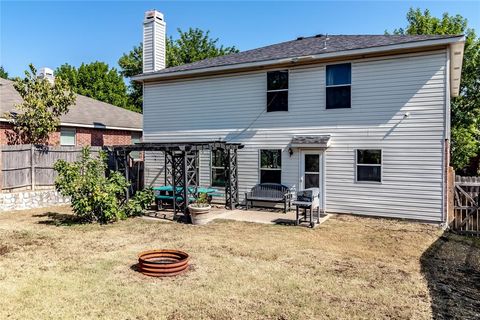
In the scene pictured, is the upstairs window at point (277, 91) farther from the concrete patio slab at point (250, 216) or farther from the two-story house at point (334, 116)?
the concrete patio slab at point (250, 216)

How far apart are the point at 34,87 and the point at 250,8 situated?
1094 centimetres

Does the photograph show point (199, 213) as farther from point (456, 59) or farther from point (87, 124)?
point (87, 124)

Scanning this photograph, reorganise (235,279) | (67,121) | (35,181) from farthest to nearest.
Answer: (67,121), (35,181), (235,279)

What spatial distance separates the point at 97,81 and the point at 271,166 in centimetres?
3443

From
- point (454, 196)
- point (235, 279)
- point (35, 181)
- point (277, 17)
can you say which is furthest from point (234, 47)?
point (235, 279)

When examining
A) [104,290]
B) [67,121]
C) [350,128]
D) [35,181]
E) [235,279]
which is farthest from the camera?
[67,121]

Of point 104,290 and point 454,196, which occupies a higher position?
point 454,196

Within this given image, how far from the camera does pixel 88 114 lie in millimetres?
19109

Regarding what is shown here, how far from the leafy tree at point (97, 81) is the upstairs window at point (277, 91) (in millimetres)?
30357

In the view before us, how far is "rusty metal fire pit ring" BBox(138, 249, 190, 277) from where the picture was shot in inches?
239

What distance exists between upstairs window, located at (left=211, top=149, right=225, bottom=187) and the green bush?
393 centimetres

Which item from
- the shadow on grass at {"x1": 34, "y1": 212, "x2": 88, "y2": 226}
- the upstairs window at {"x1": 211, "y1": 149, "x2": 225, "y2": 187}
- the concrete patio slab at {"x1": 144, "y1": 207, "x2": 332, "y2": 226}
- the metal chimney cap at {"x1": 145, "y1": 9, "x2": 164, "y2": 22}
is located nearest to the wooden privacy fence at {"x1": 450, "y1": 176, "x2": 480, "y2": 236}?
the concrete patio slab at {"x1": 144, "y1": 207, "x2": 332, "y2": 226}

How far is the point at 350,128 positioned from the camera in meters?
11.5

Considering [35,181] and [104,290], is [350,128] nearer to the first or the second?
[104,290]
